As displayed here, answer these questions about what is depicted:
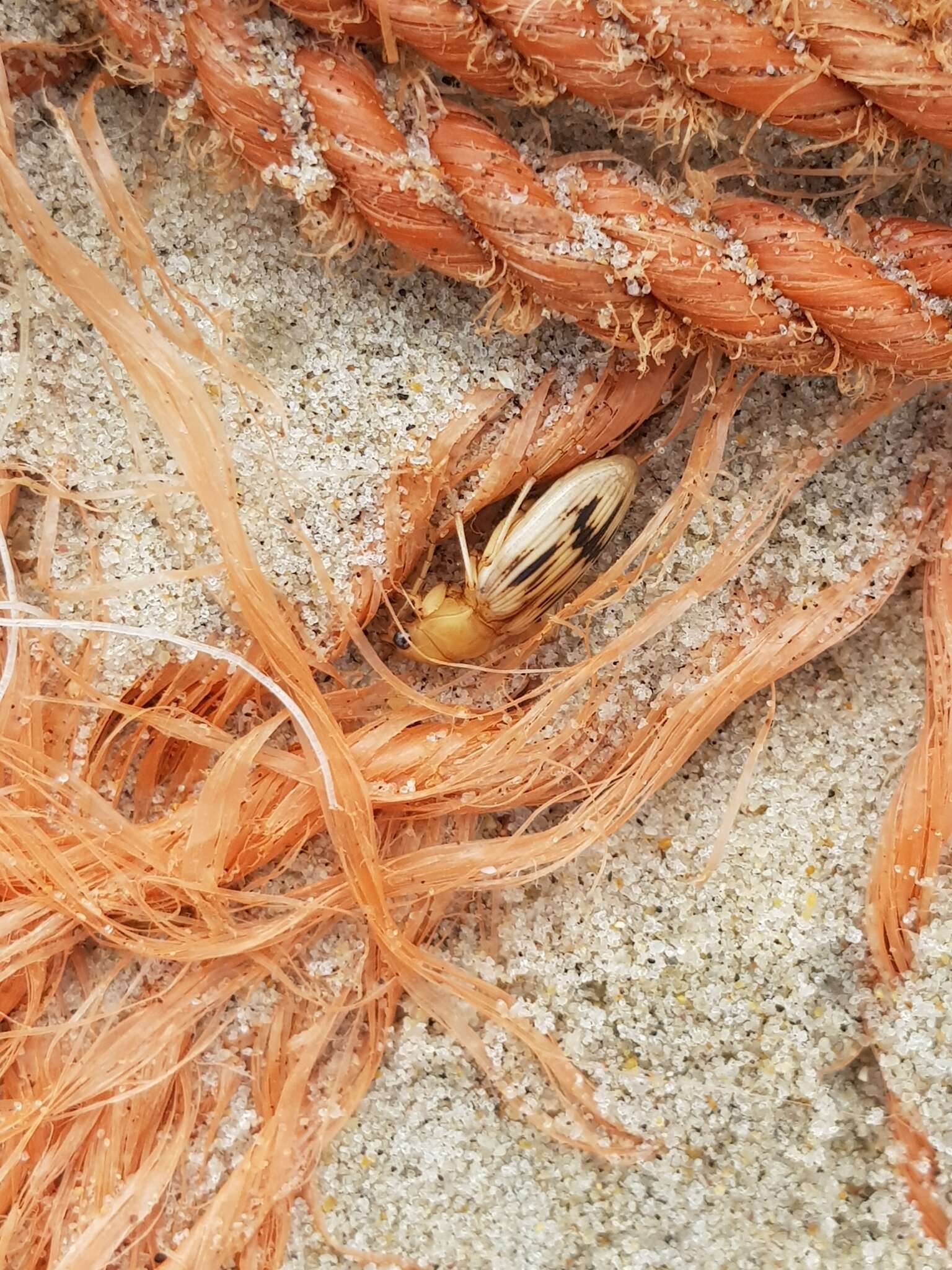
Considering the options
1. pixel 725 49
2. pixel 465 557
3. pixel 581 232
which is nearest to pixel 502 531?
pixel 465 557

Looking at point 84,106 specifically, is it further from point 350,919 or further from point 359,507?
point 350,919

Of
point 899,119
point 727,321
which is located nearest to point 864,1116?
point 727,321

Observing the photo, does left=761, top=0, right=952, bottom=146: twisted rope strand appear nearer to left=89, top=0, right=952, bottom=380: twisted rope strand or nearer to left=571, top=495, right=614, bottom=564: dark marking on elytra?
left=89, top=0, right=952, bottom=380: twisted rope strand

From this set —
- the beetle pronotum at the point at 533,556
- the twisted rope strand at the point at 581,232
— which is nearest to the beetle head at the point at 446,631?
the beetle pronotum at the point at 533,556

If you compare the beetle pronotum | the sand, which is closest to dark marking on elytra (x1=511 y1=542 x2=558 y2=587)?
the beetle pronotum

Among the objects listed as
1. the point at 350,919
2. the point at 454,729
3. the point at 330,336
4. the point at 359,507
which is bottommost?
the point at 350,919

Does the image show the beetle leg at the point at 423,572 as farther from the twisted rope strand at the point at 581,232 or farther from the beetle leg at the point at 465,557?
the twisted rope strand at the point at 581,232
